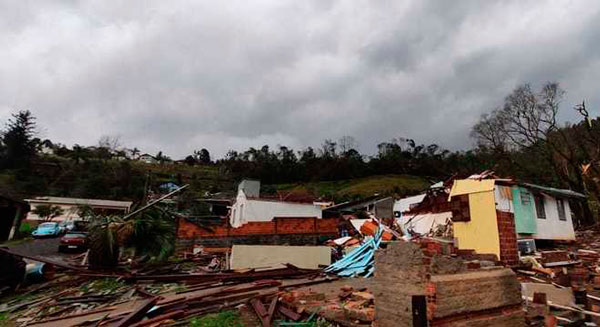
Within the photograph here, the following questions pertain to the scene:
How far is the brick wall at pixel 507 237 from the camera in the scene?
9.31 m

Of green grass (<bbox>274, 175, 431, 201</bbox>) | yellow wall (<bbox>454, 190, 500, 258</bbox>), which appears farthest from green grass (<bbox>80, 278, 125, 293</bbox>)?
green grass (<bbox>274, 175, 431, 201</bbox>)

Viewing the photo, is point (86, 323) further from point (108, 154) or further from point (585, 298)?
point (108, 154)

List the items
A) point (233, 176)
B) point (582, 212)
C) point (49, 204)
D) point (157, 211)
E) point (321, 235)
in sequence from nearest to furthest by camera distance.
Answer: point (157, 211), point (321, 235), point (582, 212), point (49, 204), point (233, 176)

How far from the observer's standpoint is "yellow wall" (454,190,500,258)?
11273 mm

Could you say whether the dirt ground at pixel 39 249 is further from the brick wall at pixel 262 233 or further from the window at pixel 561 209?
the window at pixel 561 209

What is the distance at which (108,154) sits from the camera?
60438 mm

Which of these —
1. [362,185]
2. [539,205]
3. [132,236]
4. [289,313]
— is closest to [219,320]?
[289,313]

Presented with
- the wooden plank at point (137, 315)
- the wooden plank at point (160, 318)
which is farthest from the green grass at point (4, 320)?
the wooden plank at point (160, 318)

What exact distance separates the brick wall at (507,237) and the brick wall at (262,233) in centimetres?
867

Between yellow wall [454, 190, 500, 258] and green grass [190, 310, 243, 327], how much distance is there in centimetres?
869

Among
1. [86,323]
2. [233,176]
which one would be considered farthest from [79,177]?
[86,323]

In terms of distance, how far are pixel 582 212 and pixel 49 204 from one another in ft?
161

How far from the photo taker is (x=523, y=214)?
672 inches

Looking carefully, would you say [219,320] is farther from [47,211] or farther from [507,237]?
[47,211]
